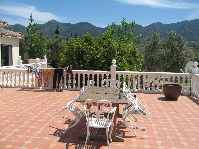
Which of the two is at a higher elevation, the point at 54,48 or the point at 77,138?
the point at 54,48

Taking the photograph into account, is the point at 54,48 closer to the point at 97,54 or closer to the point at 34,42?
the point at 34,42

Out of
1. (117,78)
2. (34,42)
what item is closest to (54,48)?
(34,42)

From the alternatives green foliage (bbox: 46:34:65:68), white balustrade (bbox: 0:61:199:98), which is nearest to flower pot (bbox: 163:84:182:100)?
white balustrade (bbox: 0:61:199:98)

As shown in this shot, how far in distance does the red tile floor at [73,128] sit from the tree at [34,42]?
19.2 metres

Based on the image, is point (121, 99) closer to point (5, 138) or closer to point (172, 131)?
point (172, 131)

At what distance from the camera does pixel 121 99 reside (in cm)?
466

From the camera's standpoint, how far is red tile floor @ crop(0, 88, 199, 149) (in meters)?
4.17

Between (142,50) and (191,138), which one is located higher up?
(142,50)

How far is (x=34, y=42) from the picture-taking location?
2630 cm

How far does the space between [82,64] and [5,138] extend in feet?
21.7

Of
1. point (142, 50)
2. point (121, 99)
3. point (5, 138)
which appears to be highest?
point (142, 50)

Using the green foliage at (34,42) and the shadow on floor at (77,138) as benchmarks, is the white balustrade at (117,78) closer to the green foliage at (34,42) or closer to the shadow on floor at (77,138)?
the shadow on floor at (77,138)

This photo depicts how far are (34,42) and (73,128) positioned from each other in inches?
899

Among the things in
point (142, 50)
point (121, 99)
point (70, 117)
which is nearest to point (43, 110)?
point (70, 117)
